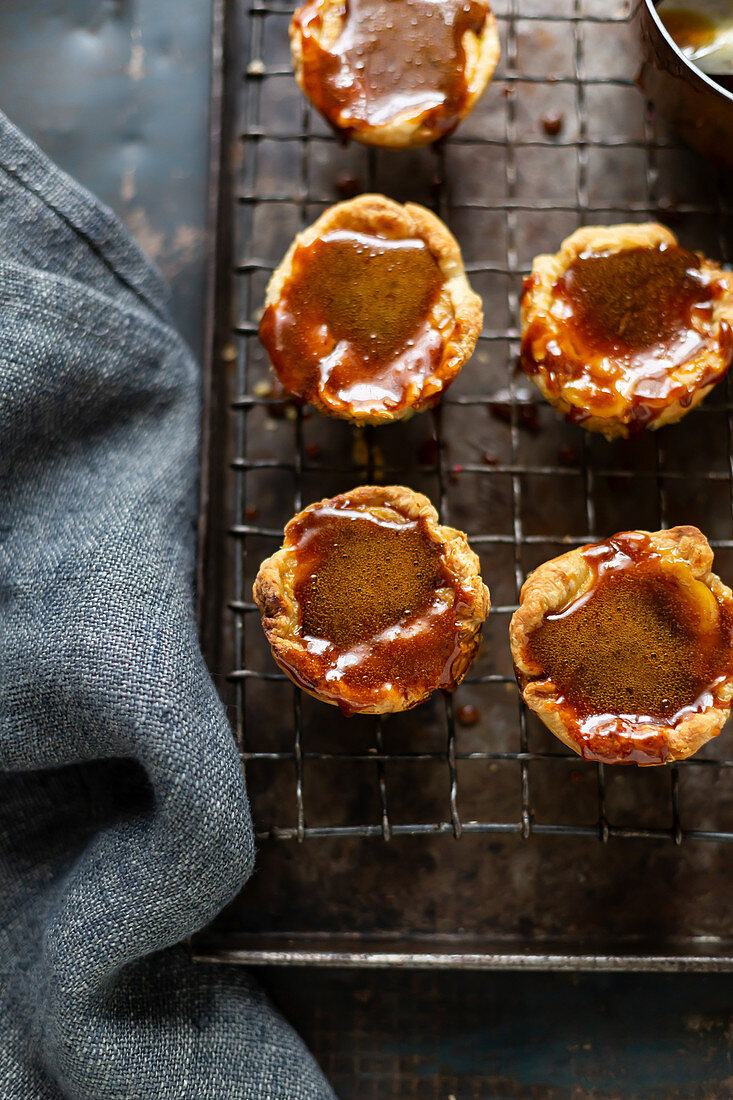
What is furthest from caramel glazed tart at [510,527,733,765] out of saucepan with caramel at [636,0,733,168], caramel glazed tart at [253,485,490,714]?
saucepan with caramel at [636,0,733,168]

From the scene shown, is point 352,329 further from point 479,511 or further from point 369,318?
point 479,511

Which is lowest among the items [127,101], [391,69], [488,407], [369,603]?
[369,603]

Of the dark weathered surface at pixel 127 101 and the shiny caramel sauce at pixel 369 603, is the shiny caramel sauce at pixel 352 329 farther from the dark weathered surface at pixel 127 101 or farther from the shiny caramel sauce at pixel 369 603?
the dark weathered surface at pixel 127 101

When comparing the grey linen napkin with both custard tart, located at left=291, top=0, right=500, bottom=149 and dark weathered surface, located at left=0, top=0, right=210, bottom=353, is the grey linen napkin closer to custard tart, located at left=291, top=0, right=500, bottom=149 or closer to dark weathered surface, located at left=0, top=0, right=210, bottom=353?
dark weathered surface, located at left=0, top=0, right=210, bottom=353

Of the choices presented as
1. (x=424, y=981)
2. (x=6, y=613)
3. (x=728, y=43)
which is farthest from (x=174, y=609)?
(x=728, y=43)

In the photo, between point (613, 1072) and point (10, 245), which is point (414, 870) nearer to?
point (613, 1072)

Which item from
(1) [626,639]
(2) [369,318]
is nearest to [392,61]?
(2) [369,318]

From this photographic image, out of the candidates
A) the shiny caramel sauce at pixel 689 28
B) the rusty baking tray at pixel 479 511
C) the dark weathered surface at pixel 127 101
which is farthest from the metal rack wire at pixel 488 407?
the shiny caramel sauce at pixel 689 28
